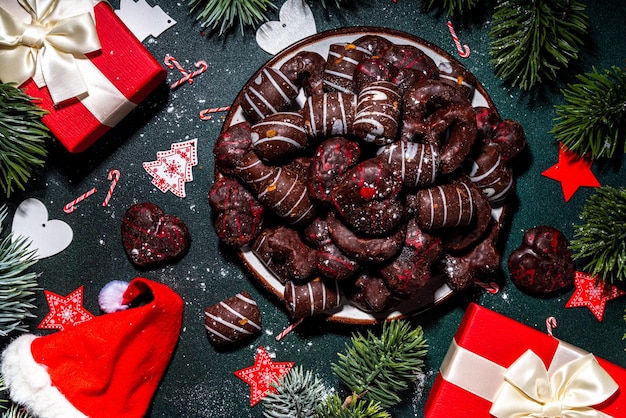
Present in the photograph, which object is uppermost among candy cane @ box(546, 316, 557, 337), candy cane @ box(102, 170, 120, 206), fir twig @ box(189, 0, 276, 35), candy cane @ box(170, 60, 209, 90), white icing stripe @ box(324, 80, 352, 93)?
fir twig @ box(189, 0, 276, 35)

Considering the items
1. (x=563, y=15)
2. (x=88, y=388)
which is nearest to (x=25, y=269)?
(x=88, y=388)

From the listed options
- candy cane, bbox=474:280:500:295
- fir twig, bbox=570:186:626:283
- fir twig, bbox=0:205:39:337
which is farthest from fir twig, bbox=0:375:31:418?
fir twig, bbox=570:186:626:283

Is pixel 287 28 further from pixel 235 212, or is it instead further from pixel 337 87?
pixel 235 212

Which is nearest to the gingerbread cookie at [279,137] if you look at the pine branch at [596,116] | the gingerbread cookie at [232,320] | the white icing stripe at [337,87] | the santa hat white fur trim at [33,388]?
the white icing stripe at [337,87]

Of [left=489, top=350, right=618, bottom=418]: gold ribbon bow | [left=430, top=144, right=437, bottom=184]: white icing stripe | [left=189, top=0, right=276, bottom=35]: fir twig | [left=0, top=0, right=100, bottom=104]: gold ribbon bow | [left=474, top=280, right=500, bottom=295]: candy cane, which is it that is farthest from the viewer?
[left=474, top=280, right=500, bottom=295]: candy cane

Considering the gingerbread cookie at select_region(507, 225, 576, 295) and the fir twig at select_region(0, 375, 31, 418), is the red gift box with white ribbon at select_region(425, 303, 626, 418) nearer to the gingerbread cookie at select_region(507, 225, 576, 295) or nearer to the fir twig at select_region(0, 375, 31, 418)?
the gingerbread cookie at select_region(507, 225, 576, 295)

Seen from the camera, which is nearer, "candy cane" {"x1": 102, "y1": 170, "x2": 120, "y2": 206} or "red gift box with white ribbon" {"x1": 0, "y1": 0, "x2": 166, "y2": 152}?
"red gift box with white ribbon" {"x1": 0, "y1": 0, "x2": 166, "y2": 152}

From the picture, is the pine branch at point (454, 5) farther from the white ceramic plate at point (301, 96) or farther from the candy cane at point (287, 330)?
the candy cane at point (287, 330)
